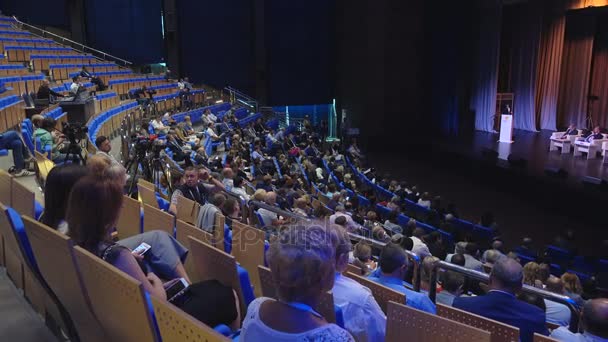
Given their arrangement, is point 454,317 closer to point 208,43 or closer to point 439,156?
point 439,156

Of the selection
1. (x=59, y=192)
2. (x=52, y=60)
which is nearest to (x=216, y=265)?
(x=59, y=192)

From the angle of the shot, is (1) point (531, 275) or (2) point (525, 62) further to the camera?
(2) point (525, 62)

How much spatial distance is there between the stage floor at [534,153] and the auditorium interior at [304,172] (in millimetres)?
94

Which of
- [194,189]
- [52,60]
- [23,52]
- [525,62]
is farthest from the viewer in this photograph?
[525,62]

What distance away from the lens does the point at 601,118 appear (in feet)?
47.1

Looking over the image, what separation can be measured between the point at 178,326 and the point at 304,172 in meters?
8.36

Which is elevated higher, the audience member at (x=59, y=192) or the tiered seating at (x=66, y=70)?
the tiered seating at (x=66, y=70)

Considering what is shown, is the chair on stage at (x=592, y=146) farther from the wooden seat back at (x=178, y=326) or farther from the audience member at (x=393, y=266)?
the wooden seat back at (x=178, y=326)

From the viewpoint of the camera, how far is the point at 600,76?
14250 mm

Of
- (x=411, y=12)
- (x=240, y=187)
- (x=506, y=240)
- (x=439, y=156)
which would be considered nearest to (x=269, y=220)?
(x=240, y=187)

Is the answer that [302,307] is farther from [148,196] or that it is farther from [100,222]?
[148,196]

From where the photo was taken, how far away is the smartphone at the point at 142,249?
2113mm

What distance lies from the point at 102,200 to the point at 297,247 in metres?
0.83

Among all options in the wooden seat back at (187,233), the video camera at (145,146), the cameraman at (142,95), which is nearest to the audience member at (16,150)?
the video camera at (145,146)
